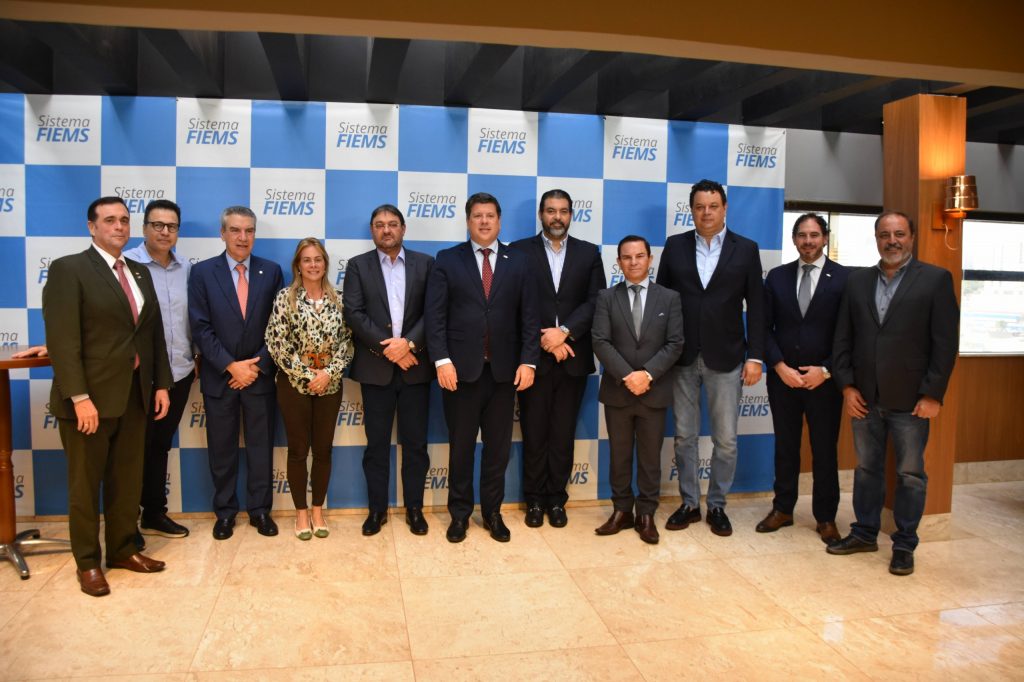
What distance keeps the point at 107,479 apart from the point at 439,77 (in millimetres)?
Result: 2882

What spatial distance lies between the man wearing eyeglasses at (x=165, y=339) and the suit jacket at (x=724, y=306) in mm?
2743

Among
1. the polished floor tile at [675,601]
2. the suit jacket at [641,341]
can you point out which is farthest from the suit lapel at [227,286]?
the polished floor tile at [675,601]

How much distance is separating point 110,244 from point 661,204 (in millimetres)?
3101

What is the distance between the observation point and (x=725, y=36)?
124 cm

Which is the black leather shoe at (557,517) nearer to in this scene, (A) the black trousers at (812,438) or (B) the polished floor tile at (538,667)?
(A) the black trousers at (812,438)

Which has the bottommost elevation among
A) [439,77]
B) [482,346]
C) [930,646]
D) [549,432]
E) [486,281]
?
[930,646]

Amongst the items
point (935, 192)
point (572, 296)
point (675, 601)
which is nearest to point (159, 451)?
point (572, 296)

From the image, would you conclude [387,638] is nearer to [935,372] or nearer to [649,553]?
[649,553]

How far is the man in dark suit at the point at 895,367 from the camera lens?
327 centimetres

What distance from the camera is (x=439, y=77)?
4.18 m

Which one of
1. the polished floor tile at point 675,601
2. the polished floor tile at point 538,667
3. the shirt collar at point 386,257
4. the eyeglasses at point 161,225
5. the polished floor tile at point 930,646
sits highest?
the eyeglasses at point 161,225

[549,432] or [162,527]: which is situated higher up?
[549,432]

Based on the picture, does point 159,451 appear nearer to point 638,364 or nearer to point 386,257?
point 386,257

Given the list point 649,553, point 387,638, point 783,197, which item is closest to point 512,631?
point 387,638
